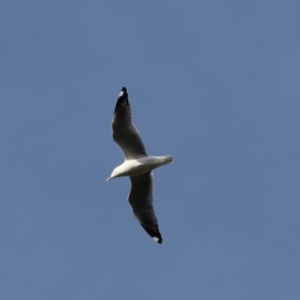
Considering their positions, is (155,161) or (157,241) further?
(157,241)

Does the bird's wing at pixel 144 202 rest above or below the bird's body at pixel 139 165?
below

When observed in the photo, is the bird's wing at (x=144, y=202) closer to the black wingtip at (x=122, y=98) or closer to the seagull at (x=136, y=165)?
the seagull at (x=136, y=165)

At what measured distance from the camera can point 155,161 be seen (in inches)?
841

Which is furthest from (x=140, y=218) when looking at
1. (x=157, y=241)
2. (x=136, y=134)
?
(x=136, y=134)

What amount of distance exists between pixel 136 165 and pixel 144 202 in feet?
4.48

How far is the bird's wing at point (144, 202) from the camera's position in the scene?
22.5m

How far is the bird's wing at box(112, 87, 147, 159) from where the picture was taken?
2181cm

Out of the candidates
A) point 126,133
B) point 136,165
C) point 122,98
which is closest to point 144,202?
point 136,165

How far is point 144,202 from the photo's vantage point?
2261 centimetres

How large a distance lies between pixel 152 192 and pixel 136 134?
1.54 meters

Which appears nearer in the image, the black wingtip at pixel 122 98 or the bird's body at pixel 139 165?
the bird's body at pixel 139 165

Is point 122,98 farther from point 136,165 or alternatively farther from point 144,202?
point 144,202

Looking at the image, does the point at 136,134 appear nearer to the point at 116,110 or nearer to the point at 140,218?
the point at 116,110

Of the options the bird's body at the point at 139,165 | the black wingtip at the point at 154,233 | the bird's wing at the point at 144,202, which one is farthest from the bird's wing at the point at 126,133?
the black wingtip at the point at 154,233
